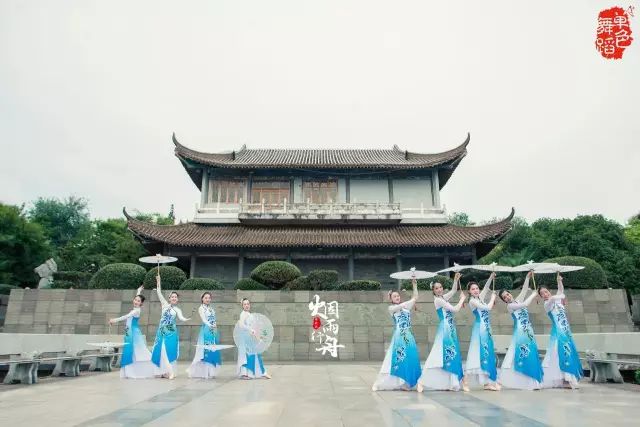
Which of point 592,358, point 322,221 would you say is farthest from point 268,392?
point 322,221

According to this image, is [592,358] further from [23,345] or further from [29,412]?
[23,345]

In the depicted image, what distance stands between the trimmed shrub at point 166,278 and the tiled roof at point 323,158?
28.8 feet

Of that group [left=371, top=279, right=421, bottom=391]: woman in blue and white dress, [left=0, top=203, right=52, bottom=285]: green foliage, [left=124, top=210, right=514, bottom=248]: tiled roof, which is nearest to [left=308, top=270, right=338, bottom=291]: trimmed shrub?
[left=124, top=210, right=514, bottom=248]: tiled roof

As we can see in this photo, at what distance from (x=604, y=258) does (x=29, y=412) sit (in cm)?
2341

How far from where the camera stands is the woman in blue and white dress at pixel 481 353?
23.9 feet

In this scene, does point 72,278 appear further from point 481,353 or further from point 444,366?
point 481,353

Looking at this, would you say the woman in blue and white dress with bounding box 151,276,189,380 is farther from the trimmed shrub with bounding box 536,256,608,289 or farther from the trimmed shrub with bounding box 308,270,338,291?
the trimmed shrub with bounding box 536,256,608,289

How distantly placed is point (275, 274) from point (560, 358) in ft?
33.1

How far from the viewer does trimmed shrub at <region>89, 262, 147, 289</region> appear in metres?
A: 15.9

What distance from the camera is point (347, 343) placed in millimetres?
14430

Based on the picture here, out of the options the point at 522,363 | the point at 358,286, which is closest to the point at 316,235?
the point at 358,286

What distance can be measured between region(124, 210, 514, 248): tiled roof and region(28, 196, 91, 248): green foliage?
799 inches

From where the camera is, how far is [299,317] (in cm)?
1473

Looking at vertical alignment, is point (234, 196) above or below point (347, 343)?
above
